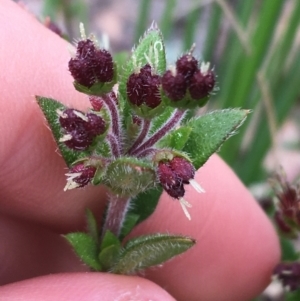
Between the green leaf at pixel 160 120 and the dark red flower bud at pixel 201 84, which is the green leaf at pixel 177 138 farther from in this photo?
the dark red flower bud at pixel 201 84

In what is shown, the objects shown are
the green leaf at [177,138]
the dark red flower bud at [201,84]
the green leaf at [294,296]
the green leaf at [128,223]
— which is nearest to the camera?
the dark red flower bud at [201,84]

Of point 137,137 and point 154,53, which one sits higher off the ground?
point 154,53

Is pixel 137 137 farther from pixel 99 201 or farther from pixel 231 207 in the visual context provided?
pixel 231 207

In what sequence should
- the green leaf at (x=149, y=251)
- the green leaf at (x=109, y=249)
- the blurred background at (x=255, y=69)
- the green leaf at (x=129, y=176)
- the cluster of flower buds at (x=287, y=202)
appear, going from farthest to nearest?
the blurred background at (x=255, y=69), the cluster of flower buds at (x=287, y=202), the green leaf at (x=109, y=249), the green leaf at (x=149, y=251), the green leaf at (x=129, y=176)

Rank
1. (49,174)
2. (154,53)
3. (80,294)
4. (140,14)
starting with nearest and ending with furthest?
(154,53), (80,294), (49,174), (140,14)

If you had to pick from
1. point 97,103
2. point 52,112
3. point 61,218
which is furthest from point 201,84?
point 61,218

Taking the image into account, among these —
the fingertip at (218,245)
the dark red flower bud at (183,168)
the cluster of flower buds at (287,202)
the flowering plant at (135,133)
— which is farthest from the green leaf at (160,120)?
the fingertip at (218,245)

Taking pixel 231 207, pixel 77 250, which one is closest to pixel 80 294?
pixel 77 250
